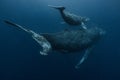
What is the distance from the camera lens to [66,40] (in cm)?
512

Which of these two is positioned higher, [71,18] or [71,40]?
[71,18]

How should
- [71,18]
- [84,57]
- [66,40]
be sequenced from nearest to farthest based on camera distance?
[66,40], [71,18], [84,57]

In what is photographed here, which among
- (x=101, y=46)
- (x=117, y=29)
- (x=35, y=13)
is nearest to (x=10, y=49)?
(x=35, y=13)

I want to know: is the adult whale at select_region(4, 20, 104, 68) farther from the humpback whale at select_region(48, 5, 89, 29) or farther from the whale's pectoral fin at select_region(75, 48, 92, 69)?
the humpback whale at select_region(48, 5, 89, 29)

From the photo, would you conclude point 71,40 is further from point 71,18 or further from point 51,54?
point 51,54

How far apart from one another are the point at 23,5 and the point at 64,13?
109 cm

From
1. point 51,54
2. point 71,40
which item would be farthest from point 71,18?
point 51,54

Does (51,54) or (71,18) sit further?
(51,54)

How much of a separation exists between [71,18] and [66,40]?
21.7 inches

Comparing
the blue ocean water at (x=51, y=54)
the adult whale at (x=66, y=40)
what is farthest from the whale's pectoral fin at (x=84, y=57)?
the blue ocean water at (x=51, y=54)

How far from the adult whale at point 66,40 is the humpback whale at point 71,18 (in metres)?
0.19

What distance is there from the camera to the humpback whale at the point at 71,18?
212 inches

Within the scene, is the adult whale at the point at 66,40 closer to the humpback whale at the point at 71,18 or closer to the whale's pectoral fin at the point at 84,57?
the whale's pectoral fin at the point at 84,57

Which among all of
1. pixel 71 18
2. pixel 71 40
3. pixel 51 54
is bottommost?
pixel 51 54
